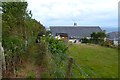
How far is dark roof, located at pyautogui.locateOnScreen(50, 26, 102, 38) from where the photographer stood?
155ft

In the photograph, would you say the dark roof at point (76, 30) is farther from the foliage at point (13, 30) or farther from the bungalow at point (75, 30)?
Result: the foliage at point (13, 30)

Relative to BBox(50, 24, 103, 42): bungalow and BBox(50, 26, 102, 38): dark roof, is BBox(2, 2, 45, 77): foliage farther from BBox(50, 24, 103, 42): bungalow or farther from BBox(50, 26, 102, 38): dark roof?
BBox(50, 26, 102, 38): dark roof

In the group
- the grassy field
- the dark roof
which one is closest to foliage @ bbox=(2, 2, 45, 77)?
the grassy field

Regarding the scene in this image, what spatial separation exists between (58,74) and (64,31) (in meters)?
41.7

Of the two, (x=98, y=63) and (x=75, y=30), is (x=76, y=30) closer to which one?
(x=75, y=30)

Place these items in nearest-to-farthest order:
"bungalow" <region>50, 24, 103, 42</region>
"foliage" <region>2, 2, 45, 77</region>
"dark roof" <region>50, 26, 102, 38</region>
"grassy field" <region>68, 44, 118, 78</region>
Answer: "foliage" <region>2, 2, 45, 77</region>, "grassy field" <region>68, 44, 118, 78</region>, "bungalow" <region>50, 24, 103, 42</region>, "dark roof" <region>50, 26, 102, 38</region>

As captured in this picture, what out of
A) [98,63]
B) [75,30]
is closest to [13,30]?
[98,63]

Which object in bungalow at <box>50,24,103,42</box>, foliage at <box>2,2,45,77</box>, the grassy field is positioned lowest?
the grassy field

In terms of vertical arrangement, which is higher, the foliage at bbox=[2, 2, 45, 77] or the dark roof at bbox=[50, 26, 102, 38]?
the dark roof at bbox=[50, 26, 102, 38]

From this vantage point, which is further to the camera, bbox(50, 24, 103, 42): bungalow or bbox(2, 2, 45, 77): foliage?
bbox(50, 24, 103, 42): bungalow

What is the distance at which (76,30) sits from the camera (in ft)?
160

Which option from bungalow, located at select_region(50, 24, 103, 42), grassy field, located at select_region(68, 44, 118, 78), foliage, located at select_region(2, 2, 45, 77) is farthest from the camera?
bungalow, located at select_region(50, 24, 103, 42)

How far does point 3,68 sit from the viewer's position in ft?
21.8

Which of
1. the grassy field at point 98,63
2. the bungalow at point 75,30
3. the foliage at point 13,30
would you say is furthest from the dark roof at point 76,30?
the foliage at point 13,30
